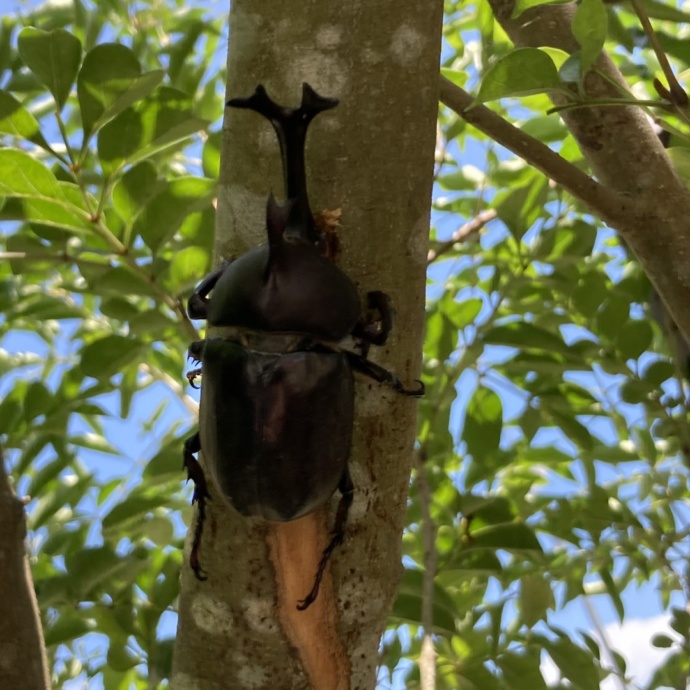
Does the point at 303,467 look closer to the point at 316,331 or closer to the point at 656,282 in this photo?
the point at 316,331

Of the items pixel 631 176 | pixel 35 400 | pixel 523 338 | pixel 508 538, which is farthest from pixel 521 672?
pixel 35 400

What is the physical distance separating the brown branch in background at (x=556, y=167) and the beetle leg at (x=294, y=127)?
10.0 inches

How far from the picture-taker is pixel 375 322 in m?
0.68

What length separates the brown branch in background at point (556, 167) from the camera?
0.83 m

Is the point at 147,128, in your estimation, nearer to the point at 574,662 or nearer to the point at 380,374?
the point at 380,374

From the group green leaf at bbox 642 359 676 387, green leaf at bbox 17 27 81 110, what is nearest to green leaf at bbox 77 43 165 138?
green leaf at bbox 17 27 81 110

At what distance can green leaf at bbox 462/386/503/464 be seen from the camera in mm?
1099

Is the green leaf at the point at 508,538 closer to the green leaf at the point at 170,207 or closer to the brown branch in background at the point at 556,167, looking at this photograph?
the brown branch in background at the point at 556,167

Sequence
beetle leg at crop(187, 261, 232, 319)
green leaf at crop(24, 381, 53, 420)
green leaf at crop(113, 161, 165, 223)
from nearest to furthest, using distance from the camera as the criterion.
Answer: beetle leg at crop(187, 261, 232, 319) < green leaf at crop(113, 161, 165, 223) < green leaf at crop(24, 381, 53, 420)

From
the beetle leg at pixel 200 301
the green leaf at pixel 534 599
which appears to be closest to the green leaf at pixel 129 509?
the beetle leg at pixel 200 301

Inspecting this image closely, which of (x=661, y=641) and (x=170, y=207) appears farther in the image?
(x=661, y=641)

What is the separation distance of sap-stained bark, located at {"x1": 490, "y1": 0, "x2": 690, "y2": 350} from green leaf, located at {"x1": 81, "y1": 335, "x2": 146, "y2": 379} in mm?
610

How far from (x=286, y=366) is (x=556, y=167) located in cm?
35

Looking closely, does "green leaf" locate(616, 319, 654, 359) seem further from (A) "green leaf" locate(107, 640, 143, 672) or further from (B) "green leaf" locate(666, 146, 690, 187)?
(A) "green leaf" locate(107, 640, 143, 672)
